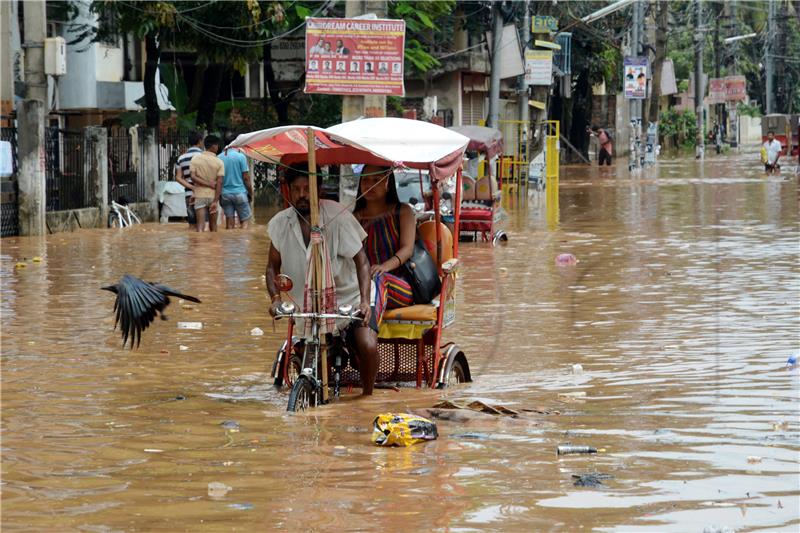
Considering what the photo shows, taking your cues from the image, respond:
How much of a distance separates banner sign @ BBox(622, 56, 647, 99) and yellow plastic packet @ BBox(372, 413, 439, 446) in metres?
42.0

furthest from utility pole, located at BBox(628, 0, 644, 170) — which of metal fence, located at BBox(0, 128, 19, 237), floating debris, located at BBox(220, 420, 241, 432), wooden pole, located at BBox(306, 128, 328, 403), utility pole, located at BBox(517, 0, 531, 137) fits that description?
floating debris, located at BBox(220, 420, 241, 432)

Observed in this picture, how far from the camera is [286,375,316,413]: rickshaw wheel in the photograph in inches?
320

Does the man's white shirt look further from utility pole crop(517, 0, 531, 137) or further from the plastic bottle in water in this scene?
the plastic bottle in water

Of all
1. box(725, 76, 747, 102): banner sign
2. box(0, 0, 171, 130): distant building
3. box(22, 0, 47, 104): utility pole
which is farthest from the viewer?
box(725, 76, 747, 102): banner sign

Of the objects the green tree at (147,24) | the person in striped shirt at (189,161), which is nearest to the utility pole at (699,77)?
the green tree at (147,24)

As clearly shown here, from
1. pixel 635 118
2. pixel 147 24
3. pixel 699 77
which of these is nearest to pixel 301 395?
pixel 147 24

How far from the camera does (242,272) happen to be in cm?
1714

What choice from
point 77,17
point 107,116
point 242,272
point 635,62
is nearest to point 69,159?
point 242,272

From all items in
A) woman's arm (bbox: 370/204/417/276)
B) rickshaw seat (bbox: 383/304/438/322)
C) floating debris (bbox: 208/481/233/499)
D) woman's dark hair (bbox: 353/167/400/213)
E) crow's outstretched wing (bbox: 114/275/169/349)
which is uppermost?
woman's dark hair (bbox: 353/167/400/213)

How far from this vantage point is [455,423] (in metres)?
7.92

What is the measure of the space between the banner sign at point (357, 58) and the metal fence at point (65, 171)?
187 inches

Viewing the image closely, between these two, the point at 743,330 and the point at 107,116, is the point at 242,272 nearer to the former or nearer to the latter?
the point at 743,330

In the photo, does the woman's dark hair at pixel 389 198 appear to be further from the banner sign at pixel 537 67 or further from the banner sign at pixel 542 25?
the banner sign at pixel 542 25

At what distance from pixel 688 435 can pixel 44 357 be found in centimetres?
540
